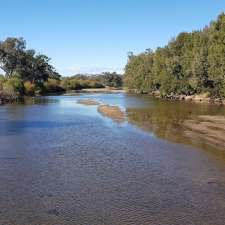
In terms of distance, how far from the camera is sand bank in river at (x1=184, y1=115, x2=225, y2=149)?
32.5m

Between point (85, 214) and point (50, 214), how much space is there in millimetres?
1219

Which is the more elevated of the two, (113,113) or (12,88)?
(12,88)

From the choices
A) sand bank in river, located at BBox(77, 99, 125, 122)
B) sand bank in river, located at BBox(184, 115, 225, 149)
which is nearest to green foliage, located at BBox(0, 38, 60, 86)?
sand bank in river, located at BBox(77, 99, 125, 122)

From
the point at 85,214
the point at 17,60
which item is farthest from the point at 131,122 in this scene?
the point at 17,60

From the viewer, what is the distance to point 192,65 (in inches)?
3553

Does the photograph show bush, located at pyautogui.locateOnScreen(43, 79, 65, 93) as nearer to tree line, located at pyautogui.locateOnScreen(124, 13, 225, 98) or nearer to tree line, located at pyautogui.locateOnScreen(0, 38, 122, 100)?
tree line, located at pyautogui.locateOnScreen(0, 38, 122, 100)

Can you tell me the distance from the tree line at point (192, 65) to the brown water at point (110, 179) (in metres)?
49.4

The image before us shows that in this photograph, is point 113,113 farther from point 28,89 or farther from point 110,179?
point 28,89

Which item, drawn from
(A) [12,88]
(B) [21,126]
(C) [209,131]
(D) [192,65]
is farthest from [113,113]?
(A) [12,88]

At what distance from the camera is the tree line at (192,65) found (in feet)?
266

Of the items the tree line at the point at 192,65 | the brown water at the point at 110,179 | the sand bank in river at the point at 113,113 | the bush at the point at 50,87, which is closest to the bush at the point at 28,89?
the bush at the point at 50,87

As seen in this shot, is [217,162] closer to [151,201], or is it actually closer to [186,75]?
[151,201]

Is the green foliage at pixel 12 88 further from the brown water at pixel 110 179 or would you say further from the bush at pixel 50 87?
the brown water at pixel 110 179

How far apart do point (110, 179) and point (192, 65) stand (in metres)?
73.4
